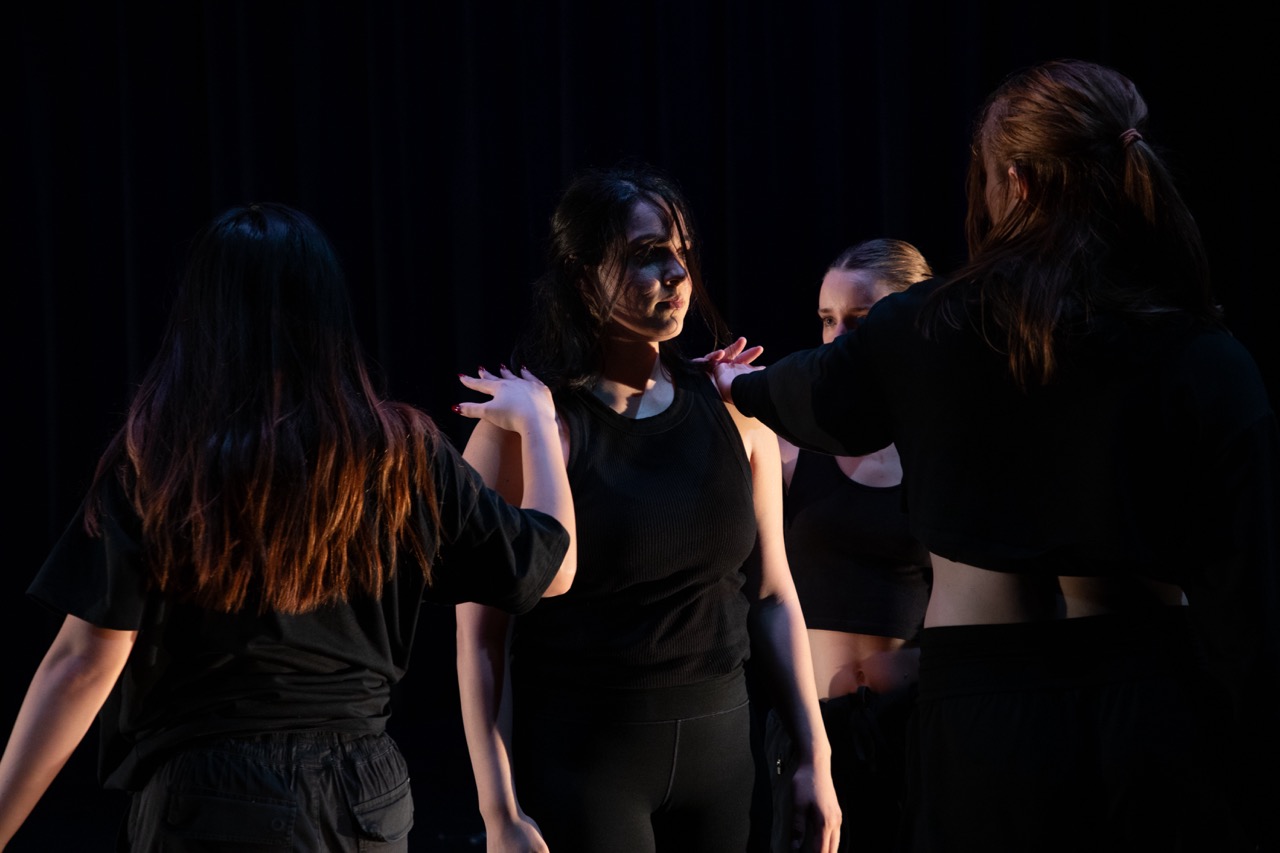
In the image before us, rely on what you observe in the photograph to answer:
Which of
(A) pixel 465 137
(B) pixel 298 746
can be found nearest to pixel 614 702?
(B) pixel 298 746

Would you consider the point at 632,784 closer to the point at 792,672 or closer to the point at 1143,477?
the point at 792,672

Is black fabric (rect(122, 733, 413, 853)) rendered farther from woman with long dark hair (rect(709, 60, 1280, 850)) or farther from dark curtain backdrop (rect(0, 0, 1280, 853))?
dark curtain backdrop (rect(0, 0, 1280, 853))

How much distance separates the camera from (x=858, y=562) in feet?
6.36

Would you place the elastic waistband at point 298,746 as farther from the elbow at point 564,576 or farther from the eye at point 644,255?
the eye at point 644,255

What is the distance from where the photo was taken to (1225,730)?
3.76ft

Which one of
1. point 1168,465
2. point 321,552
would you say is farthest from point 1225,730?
point 321,552

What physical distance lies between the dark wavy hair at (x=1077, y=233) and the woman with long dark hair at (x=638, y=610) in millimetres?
573

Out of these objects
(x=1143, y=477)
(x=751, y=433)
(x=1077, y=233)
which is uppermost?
(x=1077, y=233)

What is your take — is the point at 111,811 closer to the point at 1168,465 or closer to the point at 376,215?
the point at 376,215

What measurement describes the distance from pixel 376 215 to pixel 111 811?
1987 mm

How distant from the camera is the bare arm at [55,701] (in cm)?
110

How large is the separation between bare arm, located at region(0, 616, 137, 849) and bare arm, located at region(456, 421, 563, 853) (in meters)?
0.52

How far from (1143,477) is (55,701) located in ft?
3.37

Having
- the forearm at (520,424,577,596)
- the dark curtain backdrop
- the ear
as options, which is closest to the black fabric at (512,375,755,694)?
the forearm at (520,424,577,596)
